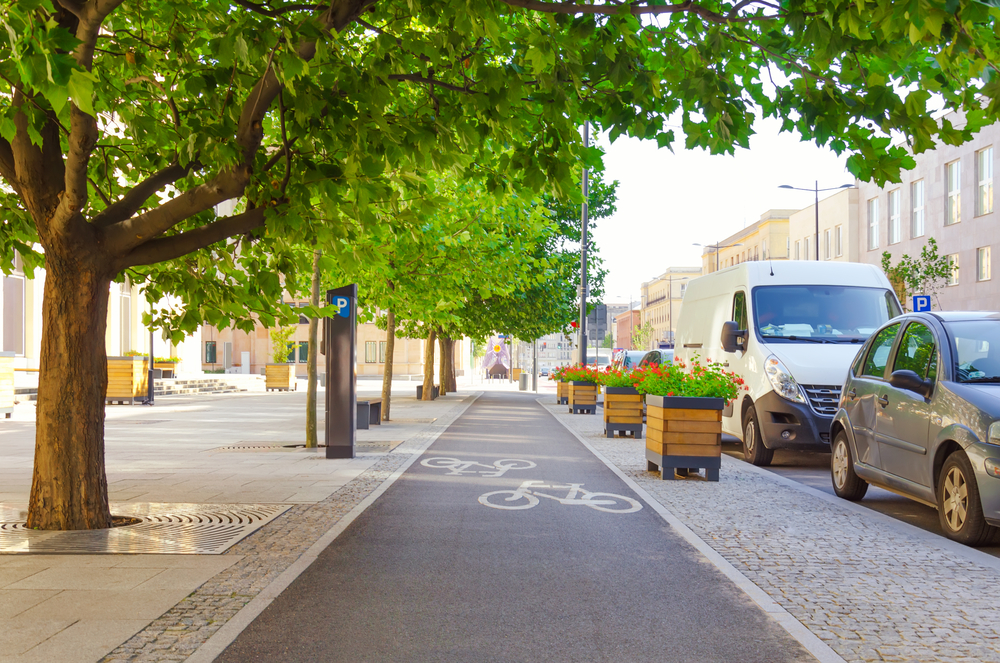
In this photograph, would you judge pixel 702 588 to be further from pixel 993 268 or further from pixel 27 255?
pixel 993 268

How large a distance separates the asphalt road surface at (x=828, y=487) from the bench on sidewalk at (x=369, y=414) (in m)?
6.86

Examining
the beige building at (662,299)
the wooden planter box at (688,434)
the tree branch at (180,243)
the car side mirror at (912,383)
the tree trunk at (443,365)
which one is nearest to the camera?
the tree branch at (180,243)

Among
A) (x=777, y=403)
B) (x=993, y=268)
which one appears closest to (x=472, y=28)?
(x=777, y=403)

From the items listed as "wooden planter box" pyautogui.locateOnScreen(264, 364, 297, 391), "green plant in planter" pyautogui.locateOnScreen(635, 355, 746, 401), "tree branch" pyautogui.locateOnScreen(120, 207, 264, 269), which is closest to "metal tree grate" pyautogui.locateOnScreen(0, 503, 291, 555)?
"tree branch" pyautogui.locateOnScreen(120, 207, 264, 269)

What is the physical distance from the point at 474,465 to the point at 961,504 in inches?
242

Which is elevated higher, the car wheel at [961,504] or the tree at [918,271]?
the tree at [918,271]

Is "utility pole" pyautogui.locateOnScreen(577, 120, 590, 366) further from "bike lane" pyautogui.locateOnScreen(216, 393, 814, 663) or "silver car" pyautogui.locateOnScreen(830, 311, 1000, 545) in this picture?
"bike lane" pyautogui.locateOnScreen(216, 393, 814, 663)

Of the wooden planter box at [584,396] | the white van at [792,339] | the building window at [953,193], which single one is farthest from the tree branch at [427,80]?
the building window at [953,193]

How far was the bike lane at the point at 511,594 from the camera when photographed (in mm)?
4336

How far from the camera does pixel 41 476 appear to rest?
23.4 feet

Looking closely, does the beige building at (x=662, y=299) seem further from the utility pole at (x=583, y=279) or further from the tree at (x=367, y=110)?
the tree at (x=367, y=110)

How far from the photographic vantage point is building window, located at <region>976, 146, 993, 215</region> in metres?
40.0

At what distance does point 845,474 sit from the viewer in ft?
30.4

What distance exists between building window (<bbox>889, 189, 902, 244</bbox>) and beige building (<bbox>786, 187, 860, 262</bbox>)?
4.40 meters
